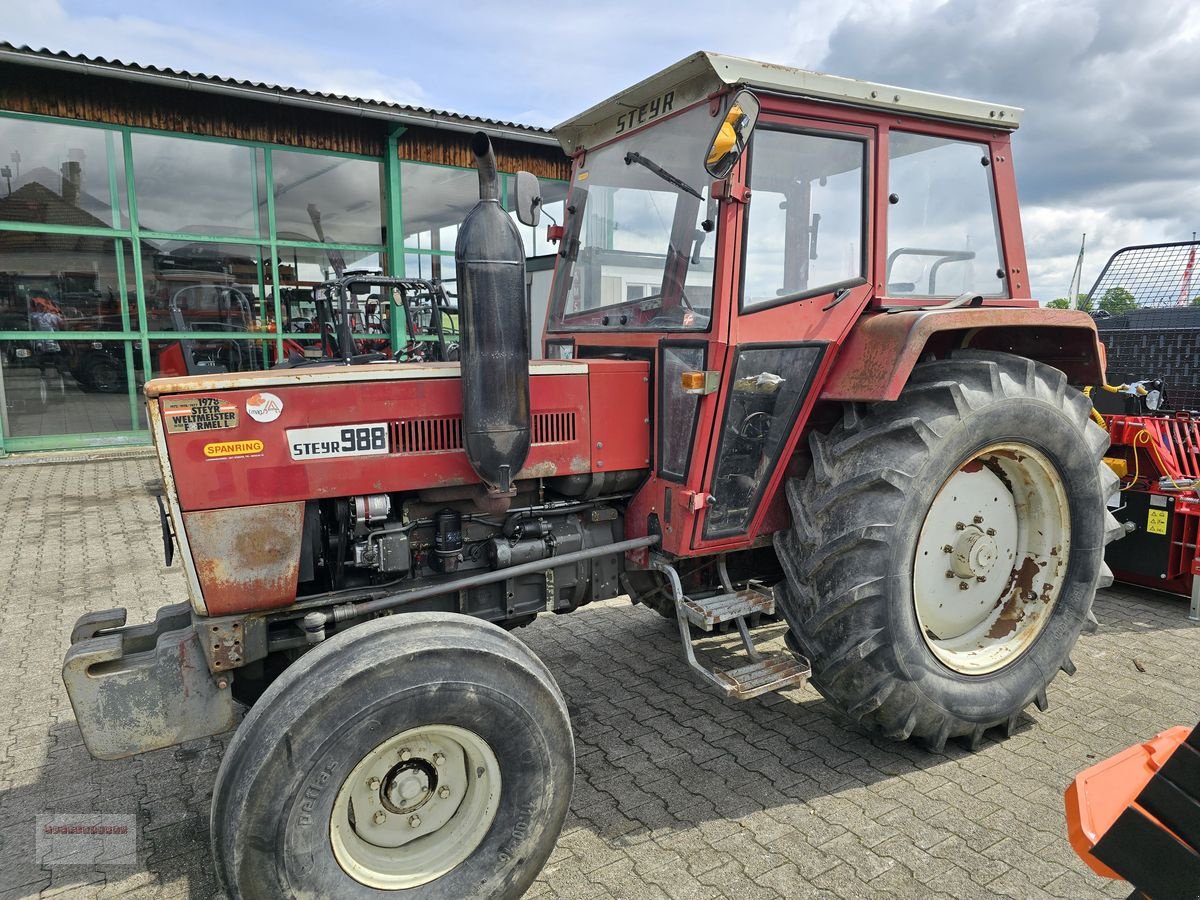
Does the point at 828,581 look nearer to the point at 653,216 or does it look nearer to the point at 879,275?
the point at 879,275

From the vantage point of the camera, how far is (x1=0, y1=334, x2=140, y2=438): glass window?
9016 mm

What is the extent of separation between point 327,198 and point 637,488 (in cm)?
905

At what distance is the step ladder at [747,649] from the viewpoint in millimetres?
2775

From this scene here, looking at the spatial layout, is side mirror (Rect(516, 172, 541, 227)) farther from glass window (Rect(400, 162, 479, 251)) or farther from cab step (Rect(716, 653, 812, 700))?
glass window (Rect(400, 162, 479, 251))

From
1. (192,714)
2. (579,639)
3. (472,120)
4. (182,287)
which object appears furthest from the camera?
(472,120)

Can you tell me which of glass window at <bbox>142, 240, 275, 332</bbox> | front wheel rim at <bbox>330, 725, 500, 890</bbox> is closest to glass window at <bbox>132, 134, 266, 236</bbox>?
glass window at <bbox>142, 240, 275, 332</bbox>

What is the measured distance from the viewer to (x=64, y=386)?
30.2ft

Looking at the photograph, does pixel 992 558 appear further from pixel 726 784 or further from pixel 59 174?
pixel 59 174

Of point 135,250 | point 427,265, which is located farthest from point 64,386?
point 427,265

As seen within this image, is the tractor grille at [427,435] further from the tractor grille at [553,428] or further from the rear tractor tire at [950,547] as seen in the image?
the rear tractor tire at [950,547]

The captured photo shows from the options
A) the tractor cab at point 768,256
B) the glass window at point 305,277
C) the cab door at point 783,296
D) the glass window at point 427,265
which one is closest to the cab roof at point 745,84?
the tractor cab at point 768,256

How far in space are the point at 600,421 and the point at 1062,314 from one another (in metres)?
1.99

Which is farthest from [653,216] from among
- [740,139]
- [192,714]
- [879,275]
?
[192,714]

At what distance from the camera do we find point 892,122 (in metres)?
3.05
